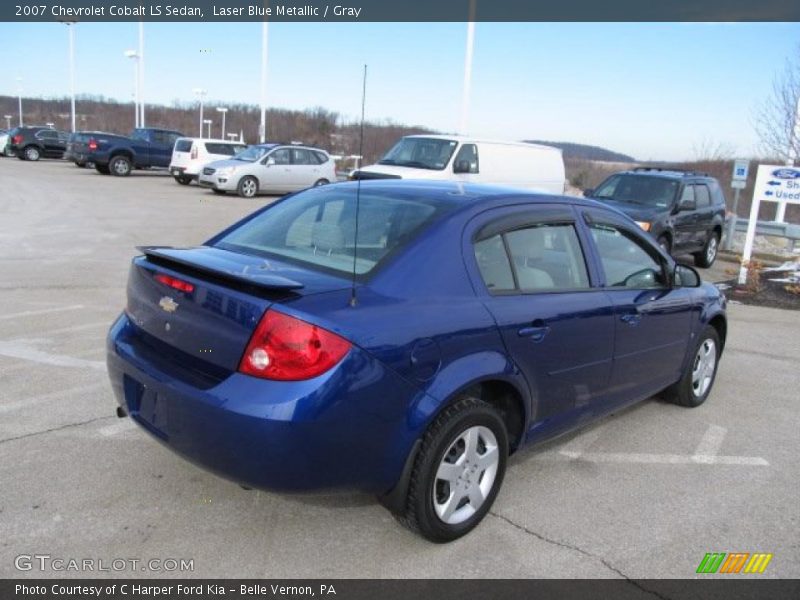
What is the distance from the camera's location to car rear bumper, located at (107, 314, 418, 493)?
103 inches

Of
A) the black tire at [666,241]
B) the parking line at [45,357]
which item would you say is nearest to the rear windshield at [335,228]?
the parking line at [45,357]

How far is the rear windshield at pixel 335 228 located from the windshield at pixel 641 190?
30.0 ft

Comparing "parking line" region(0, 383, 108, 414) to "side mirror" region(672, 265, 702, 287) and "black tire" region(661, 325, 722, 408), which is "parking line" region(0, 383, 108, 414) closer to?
"side mirror" region(672, 265, 702, 287)

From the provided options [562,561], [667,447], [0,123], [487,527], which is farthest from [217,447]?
[0,123]

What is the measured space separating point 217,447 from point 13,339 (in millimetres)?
4067

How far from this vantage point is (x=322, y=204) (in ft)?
12.7

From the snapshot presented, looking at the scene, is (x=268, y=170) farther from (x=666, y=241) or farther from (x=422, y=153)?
(x=666, y=241)

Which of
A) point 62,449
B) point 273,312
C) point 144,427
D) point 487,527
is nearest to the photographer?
point 273,312

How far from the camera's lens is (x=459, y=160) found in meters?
14.0

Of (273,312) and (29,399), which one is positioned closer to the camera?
(273,312)

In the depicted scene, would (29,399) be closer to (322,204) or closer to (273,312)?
(322,204)

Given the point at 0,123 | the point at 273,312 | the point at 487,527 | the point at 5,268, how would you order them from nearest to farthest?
the point at 273,312
the point at 487,527
the point at 5,268
the point at 0,123
